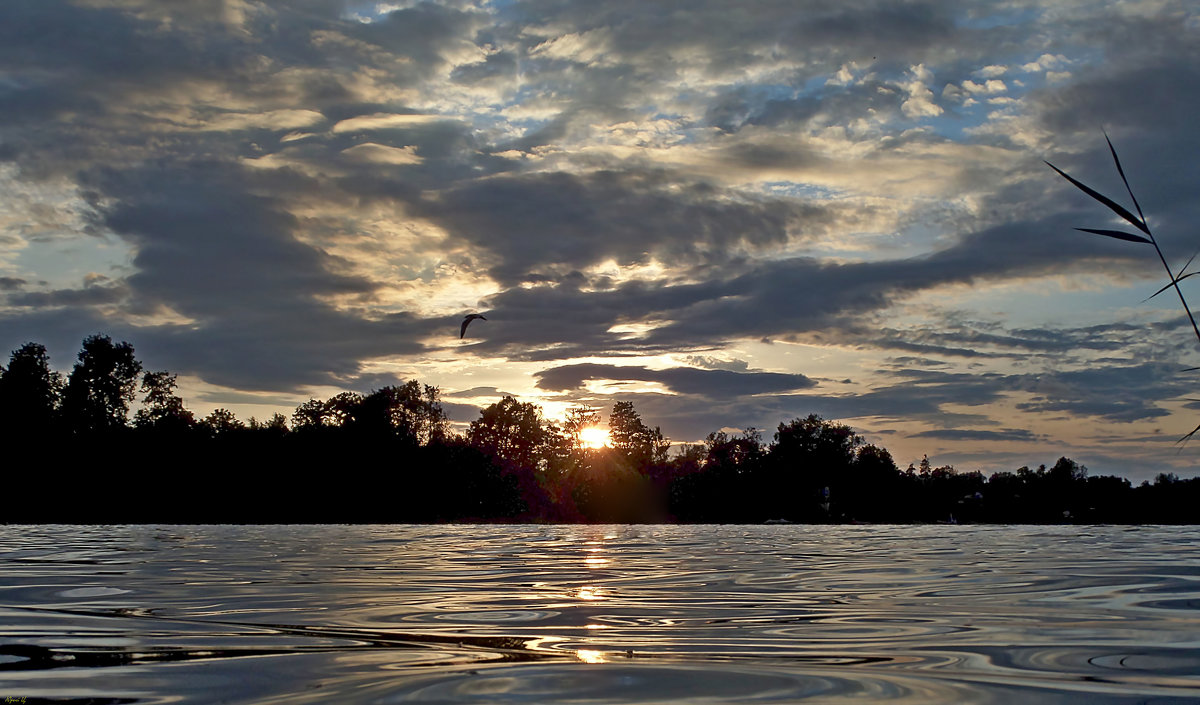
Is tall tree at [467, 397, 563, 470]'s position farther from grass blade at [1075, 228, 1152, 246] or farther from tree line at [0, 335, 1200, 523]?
grass blade at [1075, 228, 1152, 246]

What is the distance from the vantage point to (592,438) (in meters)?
126

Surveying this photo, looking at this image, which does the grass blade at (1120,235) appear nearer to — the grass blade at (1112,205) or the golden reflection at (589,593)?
the grass blade at (1112,205)

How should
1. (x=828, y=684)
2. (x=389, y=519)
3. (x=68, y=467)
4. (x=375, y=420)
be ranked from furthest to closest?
1. (x=375, y=420)
2. (x=389, y=519)
3. (x=68, y=467)
4. (x=828, y=684)

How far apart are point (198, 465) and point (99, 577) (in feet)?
243

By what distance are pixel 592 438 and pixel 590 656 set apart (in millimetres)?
122482

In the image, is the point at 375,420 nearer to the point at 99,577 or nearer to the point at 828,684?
the point at 99,577

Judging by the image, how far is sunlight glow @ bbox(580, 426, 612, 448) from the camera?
125 metres

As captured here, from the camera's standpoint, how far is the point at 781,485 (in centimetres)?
11094

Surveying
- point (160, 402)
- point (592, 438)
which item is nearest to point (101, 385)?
point (160, 402)

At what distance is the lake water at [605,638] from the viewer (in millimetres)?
3361

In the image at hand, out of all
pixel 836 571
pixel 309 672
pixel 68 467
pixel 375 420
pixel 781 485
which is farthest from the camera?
pixel 781 485

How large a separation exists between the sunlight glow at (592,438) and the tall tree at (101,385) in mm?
53968

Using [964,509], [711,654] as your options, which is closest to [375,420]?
[964,509]

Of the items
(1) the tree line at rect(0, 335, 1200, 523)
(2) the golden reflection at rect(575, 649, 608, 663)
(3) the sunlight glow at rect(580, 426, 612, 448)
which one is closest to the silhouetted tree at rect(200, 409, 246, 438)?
(1) the tree line at rect(0, 335, 1200, 523)
